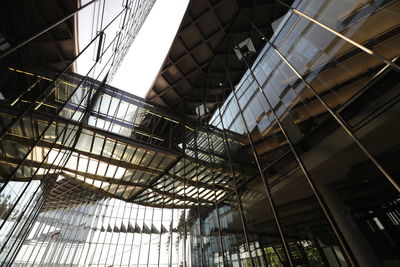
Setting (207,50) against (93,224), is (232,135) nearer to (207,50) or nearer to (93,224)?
(207,50)

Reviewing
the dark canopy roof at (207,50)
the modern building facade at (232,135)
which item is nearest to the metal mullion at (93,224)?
the modern building facade at (232,135)

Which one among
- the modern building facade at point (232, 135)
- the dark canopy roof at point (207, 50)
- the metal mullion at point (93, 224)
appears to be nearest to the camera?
the modern building facade at point (232, 135)

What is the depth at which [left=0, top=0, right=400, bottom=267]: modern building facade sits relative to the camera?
465 centimetres

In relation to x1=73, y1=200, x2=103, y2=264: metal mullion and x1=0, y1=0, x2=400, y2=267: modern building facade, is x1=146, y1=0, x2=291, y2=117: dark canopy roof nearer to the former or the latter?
x1=0, y1=0, x2=400, y2=267: modern building facade

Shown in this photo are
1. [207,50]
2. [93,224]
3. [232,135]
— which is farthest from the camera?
[93,224]

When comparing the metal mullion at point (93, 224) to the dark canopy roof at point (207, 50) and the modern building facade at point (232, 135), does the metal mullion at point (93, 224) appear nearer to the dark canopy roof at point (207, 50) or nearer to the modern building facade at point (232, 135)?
the modern building facade at point (232, 135)

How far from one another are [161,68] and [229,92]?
5708mm

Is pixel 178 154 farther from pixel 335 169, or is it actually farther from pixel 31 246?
pixel 31 246

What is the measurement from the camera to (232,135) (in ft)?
32.1

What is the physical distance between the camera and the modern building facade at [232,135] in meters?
4.65

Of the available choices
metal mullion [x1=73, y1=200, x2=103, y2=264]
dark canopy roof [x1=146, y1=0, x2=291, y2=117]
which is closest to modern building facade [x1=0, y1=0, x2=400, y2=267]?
dark canopy roof [x1=146, y1=0, x2=291, y2=117]

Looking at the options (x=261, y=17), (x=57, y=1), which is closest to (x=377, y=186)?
(x=261, y=17)

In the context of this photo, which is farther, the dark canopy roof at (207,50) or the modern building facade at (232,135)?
the dark canopy roof at (207,50)

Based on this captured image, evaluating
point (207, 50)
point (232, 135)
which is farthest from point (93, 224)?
point (207, 50)
